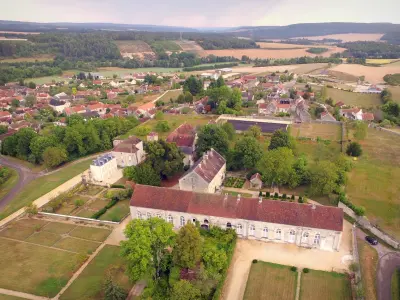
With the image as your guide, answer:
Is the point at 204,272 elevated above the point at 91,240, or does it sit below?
above

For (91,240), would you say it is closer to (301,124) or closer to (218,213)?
(218,213)

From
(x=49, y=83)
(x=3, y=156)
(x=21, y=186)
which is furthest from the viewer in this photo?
(x=49, y=83)

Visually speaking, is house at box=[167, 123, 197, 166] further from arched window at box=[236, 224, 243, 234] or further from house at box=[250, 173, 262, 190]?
arched window at box=[236, 224, 243, 234]

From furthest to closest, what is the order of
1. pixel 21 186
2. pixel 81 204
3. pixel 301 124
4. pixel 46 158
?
pixel 301 124
pixel 46 158
pixel 21 186
pixel 81 204

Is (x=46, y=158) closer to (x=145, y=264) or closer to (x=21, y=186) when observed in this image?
(x=21, y=186)

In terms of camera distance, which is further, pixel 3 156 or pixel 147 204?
pixel 3 156

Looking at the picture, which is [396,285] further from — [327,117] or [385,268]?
[327,117]

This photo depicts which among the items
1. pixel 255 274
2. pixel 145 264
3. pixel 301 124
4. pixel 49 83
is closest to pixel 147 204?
pixel 145 264
